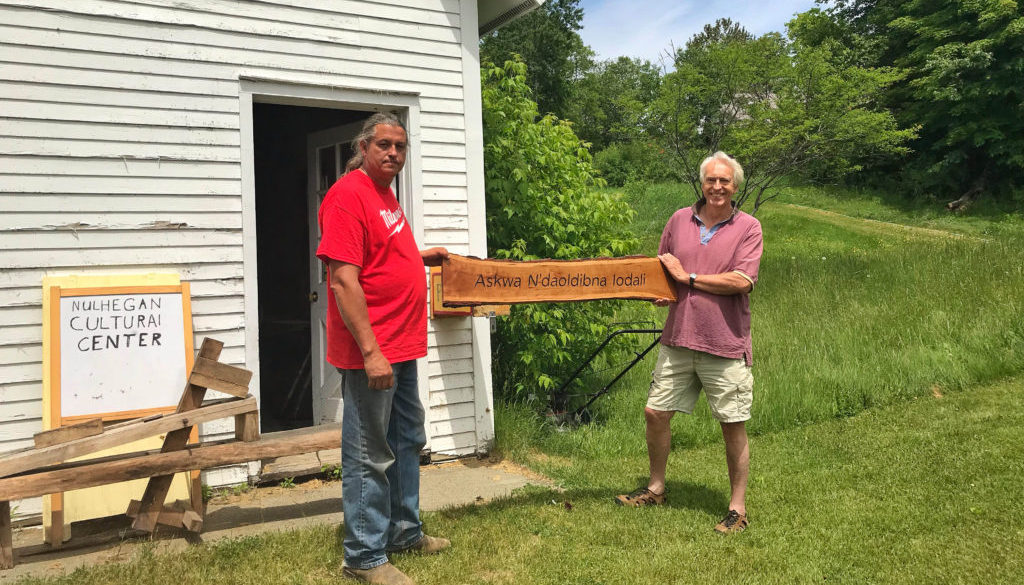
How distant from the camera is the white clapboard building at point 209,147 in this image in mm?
4324

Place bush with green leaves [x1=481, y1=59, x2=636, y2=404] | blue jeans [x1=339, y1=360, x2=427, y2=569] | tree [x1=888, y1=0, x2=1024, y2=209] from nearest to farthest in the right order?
blue jeans [x1=339, y1=360, x2=427, y2=569]
bush with green leaves [x1=481, y1=59, x2=636, y2=404]
tree [x1=888, y1=0, x2=1024, y2=209]

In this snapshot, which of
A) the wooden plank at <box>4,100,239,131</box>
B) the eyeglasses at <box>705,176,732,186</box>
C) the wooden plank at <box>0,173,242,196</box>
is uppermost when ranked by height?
the wooden plank at <box>4,100,239,131</box>

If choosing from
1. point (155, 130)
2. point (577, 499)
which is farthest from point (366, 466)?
point (155, 130)

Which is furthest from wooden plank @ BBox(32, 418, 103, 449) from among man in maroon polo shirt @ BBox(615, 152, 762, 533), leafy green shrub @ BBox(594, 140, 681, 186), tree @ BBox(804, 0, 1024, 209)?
leafy green shrub @ BBox(594, 140, 681, 186)

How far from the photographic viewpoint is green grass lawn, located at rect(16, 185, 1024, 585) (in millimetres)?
3473

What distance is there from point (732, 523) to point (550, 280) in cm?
163

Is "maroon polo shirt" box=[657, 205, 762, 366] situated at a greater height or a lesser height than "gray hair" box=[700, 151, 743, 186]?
lesser

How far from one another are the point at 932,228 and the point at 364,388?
24513 mm

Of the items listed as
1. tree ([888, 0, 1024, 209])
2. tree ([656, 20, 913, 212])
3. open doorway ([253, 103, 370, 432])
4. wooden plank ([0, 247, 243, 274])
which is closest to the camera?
wooden plank ([0, 247, 243, 274])

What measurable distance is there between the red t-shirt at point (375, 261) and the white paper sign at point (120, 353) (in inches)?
72.5

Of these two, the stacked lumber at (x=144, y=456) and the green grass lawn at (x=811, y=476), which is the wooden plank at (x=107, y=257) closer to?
the stacked lumber at (x=144, y=456)

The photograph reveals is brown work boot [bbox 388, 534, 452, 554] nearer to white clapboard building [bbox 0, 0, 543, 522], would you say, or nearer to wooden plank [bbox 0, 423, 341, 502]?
wooden plank [bbox 0, 423, 341, 502]

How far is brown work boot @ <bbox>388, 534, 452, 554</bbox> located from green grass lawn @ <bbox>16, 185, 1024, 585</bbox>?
7 cm

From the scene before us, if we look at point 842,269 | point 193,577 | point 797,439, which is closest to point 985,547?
point 797,439
